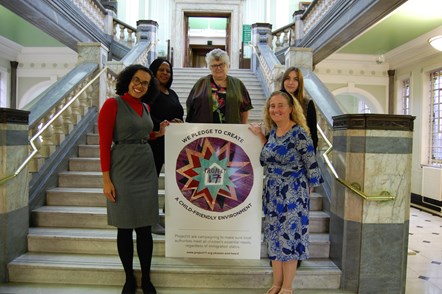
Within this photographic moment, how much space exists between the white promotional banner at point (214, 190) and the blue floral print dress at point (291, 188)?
0.40 meters

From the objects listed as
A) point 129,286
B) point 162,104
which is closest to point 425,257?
point 129,286

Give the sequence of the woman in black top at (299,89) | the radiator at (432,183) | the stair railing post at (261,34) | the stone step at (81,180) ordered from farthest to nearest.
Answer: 1. the stair railing post at (261,34)
2. the radiator at (432,183)
3. the stone step at (81,180)
4. the woman in black top at (299,89)

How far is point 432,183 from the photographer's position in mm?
6758

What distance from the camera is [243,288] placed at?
251 cm

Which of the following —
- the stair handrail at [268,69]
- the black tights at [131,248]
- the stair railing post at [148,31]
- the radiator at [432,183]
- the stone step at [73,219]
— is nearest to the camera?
the black tights at [131,248]

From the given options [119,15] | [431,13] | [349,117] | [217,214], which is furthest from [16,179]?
[119,15]

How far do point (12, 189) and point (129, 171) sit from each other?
113 cm

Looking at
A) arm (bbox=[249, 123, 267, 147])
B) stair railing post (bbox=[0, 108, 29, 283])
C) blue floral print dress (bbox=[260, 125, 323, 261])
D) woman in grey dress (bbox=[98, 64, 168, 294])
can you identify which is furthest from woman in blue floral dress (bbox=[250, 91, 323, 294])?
stair railing post (bbox=[0, 108, 29, 283])

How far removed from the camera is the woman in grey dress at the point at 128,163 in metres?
2.10

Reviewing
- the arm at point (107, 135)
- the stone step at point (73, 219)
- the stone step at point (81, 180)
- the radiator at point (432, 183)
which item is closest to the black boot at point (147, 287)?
the arm at point (107, 135)

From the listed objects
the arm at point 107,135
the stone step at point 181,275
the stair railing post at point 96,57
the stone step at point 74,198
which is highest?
the stair railing post at point 96,57

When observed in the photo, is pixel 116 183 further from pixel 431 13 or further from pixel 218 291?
pixel 431 13

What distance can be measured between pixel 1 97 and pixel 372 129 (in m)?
10.8

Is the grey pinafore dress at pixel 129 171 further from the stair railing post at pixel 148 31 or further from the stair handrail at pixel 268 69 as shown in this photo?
the stair railing post at pixel 148 31
